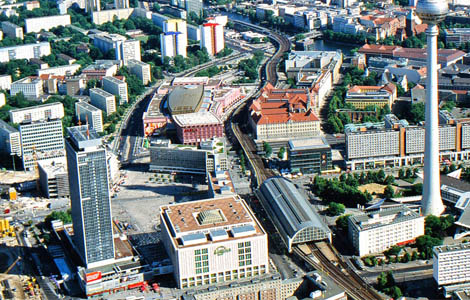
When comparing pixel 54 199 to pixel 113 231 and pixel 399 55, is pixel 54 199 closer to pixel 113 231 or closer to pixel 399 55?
pixel 113 231

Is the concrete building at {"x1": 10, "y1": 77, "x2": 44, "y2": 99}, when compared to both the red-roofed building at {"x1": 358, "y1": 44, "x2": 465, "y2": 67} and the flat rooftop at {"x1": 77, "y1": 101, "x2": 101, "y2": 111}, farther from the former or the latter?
the red-roofed building at {"x1": 358, "y1": 44, "x2": 465, "y2": 67}

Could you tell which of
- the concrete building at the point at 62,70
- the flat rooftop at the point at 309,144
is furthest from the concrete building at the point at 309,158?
the concrete building at the point at 62,70

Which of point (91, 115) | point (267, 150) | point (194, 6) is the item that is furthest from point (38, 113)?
point (194, 6)

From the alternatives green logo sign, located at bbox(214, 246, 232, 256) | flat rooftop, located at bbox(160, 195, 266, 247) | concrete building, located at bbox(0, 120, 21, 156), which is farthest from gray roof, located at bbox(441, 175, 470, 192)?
concrete building, located at bbox(0, 120, 21, 156)

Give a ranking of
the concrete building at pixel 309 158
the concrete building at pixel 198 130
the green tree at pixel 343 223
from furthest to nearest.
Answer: the concrete building at pixel 198 130 < the concrete building at pixel 309 158 < the green tree at pixel 343 223

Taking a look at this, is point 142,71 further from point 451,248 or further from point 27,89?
point 451,248

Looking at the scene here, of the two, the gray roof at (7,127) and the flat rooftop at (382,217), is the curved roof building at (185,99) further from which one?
the flat rooftop at (382,217)
